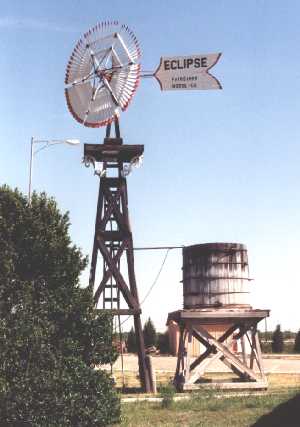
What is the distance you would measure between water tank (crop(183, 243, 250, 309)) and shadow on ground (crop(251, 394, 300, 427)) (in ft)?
24.3

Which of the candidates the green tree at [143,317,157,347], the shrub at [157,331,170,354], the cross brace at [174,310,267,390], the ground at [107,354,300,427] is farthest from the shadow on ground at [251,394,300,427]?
the green tree at [143,317,157,347]

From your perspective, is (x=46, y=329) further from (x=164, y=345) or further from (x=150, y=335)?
(x=150, y=335)

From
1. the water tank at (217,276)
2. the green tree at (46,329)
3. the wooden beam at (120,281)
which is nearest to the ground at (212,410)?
the green tree at (46,329)

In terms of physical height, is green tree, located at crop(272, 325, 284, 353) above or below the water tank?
below

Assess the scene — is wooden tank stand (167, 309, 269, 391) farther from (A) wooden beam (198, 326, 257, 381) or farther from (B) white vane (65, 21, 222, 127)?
(B) white vane (65, 21, 222, 127)

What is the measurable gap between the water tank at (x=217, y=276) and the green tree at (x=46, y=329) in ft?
29.1

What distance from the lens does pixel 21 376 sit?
13023mm

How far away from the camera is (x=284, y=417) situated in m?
14.4

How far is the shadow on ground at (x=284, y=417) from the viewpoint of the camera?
1382cm

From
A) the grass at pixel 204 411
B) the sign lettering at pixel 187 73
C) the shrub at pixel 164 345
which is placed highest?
the sign lettering at pixel 187 73

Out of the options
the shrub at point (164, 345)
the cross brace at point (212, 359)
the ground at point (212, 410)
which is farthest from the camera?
the shrub at point (164, 345)

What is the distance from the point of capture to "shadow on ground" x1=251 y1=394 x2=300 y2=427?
1382 centimetres

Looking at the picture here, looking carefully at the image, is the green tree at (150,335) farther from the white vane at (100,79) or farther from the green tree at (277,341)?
the white vane at (100,79)

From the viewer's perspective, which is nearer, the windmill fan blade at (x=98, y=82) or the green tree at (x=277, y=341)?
the windmill fan blade at (x=98, y=82)
